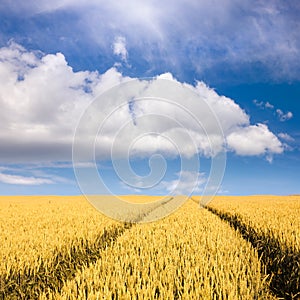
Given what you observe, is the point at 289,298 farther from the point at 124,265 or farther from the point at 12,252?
the point at 12,252

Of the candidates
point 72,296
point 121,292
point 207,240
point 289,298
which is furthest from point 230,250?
point 72,296

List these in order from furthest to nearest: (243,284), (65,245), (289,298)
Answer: (65,245) < (289,298) < (243,284)

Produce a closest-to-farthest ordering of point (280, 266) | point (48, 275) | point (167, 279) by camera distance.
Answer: point (167, 279)
point (48, 275)
point (280, 266)

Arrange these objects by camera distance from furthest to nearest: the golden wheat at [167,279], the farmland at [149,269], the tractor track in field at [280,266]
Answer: the tractor track in field at [280,266] < the farmland at [149,269] < the golden wheat at [167,279]

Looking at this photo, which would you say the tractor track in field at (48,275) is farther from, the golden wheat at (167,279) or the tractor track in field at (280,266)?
the tractor track in field at (280,266)

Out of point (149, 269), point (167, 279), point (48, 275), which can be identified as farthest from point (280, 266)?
point (48, 275)

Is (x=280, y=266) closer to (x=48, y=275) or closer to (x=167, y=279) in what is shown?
(x=167, y=279)

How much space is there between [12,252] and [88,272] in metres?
2.91

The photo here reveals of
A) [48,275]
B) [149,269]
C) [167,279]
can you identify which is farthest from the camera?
[48,275]

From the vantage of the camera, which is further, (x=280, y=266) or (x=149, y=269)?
(x=280, y=266)

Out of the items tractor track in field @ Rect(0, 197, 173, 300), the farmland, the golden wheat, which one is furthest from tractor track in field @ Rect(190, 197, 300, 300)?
tractor track in field @ Rect(0, 197, 173, 300)

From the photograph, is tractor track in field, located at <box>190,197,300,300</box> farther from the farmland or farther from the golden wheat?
the golden wheat

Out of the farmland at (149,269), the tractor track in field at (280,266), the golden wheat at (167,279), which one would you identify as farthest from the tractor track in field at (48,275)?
the tractor track in field at (280,266)

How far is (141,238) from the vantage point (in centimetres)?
904
